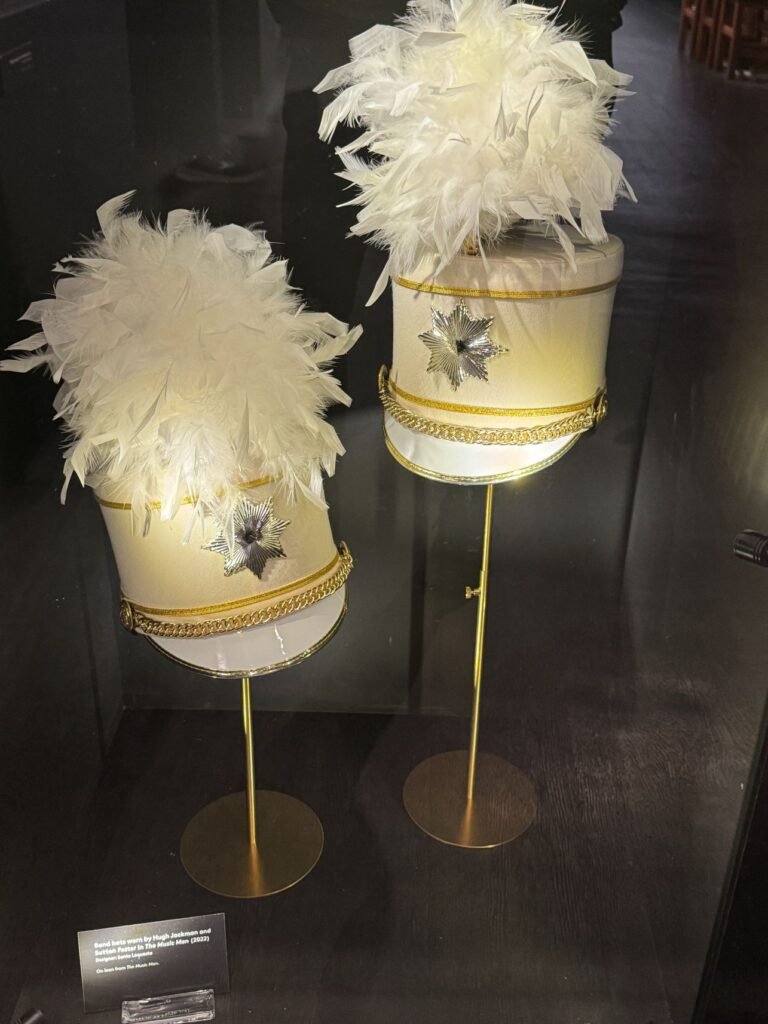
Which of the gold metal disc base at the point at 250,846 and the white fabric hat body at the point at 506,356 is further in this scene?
the gold metal disc base at the point at 250,846

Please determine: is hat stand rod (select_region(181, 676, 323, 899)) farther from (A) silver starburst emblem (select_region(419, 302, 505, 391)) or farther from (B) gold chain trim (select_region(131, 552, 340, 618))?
(A) silver starburst emblem (select_region(419, 302, 505, 391))

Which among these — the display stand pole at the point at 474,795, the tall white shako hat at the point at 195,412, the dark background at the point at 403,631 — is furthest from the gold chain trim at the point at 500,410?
the display stand pole at the point at 474,795

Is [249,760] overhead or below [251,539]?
below

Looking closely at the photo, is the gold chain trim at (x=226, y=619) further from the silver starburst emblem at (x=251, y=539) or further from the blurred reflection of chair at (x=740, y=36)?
the blurred reflection of chair at (x=740, y=36)

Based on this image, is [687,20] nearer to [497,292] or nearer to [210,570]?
[497,292]

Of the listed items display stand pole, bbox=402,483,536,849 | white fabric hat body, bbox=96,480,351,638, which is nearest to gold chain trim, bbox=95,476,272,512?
white fabric hat body, bbox=96,480,351,638

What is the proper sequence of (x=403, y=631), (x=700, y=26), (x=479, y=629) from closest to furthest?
(x=700, y=26), (x=479, y=629), (x=403, y=631)

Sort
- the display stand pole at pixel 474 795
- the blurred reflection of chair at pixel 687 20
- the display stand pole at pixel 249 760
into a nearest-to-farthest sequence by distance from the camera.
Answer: the blurred reflection of chair at pixel 687 20 < the display stand pole at pixel 249 760 < the display stand pole at pixel 474 795

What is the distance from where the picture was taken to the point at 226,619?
1.23 metres

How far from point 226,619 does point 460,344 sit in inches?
17.5

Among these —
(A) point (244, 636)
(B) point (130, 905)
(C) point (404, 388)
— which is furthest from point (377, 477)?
(B) point (130, 905)

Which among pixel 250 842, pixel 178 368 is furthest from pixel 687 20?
pixel 250 842

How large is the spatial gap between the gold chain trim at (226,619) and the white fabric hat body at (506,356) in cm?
23

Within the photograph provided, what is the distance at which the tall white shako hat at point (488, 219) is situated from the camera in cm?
113
